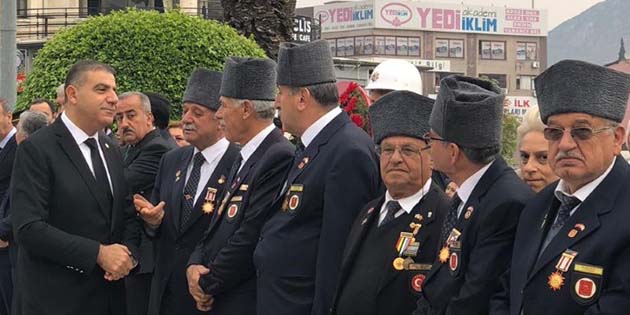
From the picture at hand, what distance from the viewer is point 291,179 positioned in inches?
250

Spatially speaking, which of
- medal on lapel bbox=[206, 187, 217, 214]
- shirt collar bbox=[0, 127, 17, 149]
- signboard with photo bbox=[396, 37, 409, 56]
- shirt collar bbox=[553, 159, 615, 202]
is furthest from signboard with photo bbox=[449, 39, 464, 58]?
shirt collar bbox=[553, 159, 615, 202]

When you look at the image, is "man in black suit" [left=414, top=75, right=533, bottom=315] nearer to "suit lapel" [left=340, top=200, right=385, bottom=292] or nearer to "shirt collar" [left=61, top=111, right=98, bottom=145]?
"suit lapel" [left=340, top=200, right=385, bottom=292]

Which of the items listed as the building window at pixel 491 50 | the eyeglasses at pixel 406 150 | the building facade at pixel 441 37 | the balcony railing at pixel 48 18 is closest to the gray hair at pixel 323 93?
the eyeglasses at pixel 406 150

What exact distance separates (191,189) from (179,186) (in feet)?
0.29

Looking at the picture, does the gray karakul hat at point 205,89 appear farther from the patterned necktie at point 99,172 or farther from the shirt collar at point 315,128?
the shirt collar at point 315,128

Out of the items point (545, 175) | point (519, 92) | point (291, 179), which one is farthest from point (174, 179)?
point (519, 92)

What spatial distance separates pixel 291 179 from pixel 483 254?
62.0 inches

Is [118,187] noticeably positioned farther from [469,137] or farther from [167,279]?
[469,137]

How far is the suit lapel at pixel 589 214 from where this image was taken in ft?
15.0

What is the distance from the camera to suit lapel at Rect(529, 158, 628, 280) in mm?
4562

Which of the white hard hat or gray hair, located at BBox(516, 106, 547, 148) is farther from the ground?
the white hard hat

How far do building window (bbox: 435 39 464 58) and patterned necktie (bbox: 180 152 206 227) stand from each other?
11588 centimetres

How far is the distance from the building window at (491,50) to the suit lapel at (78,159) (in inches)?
4713

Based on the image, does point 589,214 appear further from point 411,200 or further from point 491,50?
point 491,50
